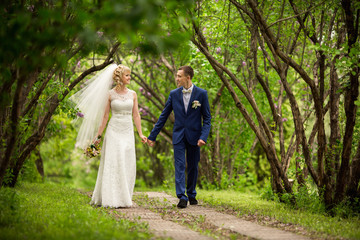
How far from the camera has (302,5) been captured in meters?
7.48

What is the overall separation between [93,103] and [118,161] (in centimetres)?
122

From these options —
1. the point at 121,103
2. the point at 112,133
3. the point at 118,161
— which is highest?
the point at 121,103

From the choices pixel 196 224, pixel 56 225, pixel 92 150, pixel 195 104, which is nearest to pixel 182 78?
pixel 195 104

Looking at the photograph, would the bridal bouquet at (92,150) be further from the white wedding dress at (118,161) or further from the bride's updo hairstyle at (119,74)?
the bride's updo hairstyle at (119,74)

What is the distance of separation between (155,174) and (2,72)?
14.3 meters

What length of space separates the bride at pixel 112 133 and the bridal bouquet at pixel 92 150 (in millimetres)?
87

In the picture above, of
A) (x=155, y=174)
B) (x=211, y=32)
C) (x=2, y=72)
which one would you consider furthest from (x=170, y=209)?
(x=155, y=174)

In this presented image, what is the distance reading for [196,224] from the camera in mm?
5445

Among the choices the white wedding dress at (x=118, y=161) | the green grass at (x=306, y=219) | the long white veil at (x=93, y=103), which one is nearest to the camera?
the green grass at (x=306, y=219)

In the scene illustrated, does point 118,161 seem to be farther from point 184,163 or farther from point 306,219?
point 306,219

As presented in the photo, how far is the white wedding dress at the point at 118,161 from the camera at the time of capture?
7176mm

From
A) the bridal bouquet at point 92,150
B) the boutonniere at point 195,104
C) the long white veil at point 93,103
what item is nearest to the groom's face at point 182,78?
the boutonniere at point 195,104

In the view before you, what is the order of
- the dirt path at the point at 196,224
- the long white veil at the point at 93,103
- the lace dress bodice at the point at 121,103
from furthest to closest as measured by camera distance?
the long white veil at the point at 93,103, the lace dress bodice at the point at 121,103, the dirt path at the point at 196,224

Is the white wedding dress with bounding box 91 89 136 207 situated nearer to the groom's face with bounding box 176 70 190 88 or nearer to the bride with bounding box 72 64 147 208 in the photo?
the bride with bounding box 72 64 147 208
